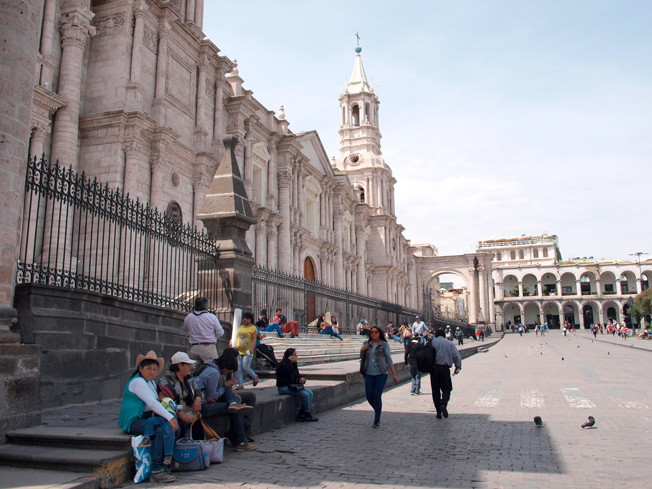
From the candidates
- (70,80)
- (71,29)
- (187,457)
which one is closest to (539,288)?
(70,80)

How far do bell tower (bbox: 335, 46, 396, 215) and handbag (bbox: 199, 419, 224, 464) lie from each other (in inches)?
1638

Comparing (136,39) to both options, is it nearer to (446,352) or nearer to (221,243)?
(221,243)

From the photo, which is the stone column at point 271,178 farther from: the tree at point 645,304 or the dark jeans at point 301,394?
the tree at point 645,304

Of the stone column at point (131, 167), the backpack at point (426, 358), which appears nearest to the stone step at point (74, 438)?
the backpack at point (426, 358)

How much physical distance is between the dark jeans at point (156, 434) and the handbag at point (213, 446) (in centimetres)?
44

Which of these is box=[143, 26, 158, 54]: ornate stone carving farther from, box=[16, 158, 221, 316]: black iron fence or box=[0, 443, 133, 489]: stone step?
box=[0, 443, 133, 489]: stone step

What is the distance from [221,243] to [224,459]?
5.25 metres

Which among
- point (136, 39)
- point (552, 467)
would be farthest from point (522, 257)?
point (552, 467)

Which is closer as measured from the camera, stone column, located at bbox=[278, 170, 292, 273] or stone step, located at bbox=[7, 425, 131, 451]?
stone step, located at bbox=[7, 425, 131, 451]

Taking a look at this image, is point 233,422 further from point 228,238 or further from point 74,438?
point 228,238

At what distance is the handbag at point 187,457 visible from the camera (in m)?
5.04

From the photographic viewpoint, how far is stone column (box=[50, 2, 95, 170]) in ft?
51.6

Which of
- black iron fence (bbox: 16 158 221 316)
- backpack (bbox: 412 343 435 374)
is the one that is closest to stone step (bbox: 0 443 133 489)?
black iron fence (bbox: 16 158 221 316)

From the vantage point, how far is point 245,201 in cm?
1069
